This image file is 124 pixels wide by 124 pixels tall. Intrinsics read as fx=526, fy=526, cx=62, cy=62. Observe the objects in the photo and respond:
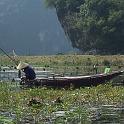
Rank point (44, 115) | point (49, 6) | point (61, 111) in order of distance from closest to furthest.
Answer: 1. point (44, 115)
2. point (61, 111)
3. point (49, 6)

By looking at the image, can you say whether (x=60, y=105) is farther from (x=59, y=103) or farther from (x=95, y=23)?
(x=95, y=23)

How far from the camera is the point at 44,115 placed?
20781 millimetres

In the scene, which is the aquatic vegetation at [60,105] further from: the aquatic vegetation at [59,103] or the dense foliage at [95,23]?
the dense foliage at [95,23]

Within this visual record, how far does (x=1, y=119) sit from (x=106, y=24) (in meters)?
67.8

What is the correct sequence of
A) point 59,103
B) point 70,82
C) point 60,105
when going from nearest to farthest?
point 60,105
point 59,103
point 70,82

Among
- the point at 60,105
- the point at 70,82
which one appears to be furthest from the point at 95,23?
the point at 60,105

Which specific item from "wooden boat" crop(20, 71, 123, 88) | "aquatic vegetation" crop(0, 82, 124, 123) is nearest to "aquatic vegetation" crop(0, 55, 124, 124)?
"aquatic vegetation" crop(0, 82, 124, 123)

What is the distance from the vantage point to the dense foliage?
8194cm

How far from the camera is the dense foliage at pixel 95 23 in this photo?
81938 millimetres

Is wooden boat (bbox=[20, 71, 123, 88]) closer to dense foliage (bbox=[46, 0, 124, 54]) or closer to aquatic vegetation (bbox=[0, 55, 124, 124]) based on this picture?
aquatic vegetation (bbox=[0, 55, 124, 124])

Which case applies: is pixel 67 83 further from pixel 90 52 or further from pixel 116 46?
pixel 90 52

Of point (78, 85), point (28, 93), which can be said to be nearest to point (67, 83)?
point (78, 85)

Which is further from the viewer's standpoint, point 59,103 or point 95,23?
point 95,23

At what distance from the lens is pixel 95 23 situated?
279 feet
